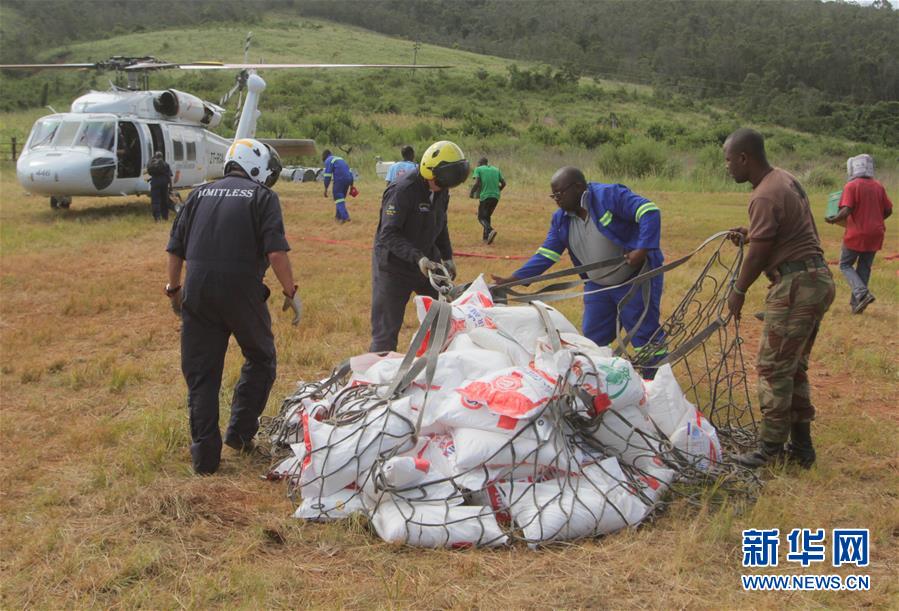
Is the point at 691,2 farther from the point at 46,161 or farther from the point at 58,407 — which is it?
the point at 58,407

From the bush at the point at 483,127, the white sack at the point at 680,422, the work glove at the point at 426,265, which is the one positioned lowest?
the white sack at the point at 680,422

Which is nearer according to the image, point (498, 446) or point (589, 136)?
point (498, 446)

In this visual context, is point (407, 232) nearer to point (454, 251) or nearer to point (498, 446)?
point (498, 446)

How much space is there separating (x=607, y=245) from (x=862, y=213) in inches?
166

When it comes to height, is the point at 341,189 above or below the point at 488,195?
above

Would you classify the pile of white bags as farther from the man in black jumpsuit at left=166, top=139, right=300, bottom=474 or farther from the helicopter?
the helicopter

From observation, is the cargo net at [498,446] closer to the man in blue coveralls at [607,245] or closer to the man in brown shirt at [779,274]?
the man in brown shirt at [779,274]

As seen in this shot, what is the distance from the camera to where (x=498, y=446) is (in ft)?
11.1

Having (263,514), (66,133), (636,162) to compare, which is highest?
(66,133)

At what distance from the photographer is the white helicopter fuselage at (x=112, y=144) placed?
14.8 meters

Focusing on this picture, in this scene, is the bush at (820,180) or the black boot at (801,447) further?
the bush at (820,180)

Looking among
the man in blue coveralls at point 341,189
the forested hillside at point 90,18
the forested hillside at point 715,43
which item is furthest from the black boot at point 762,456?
the forested hillside at point 90,18

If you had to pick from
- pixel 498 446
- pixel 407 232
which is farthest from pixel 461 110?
pixel 498 446

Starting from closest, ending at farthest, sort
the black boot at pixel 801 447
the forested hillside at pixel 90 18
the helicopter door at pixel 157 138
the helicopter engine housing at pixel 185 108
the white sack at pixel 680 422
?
the white sack at pixel 680 422
the black boot at pixel 801 447
the helicopter door at pixel 157 138
the helicopter engine housing at pixel 185 108
the forested hillside at pixel 90 18
